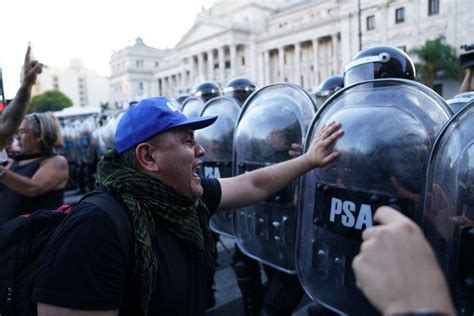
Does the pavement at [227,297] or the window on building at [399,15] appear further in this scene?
the window on building at [399,15]

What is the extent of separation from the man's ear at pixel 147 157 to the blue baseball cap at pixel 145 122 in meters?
0.03

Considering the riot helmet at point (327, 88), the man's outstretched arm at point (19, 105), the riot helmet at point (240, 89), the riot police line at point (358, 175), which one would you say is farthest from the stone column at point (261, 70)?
the riot police line at point (358, 175)

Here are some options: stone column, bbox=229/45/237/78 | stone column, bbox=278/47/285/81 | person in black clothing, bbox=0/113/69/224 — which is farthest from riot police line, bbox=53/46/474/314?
stone column, bbox=229/45/237/78

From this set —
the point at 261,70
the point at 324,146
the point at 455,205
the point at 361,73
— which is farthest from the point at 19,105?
the point at 261,70

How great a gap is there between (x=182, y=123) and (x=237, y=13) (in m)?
58.9

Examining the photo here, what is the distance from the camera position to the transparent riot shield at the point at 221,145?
10.4 ft

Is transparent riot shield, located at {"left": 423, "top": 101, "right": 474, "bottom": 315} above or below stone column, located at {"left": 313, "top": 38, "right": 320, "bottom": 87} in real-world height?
below

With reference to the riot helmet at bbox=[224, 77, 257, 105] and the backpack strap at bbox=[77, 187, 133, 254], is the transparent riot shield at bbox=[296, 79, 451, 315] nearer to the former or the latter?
the backpack strap at bbox=[77, 187, 133, 254]

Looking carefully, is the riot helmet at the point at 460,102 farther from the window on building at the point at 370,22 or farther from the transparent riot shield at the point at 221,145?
the window on building at the point at 370,22

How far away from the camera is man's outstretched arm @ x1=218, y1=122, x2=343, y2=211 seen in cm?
178

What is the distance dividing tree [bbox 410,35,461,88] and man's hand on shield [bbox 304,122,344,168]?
84.7 feet

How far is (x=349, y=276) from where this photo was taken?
5.41ft

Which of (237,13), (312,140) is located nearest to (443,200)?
(312,140)

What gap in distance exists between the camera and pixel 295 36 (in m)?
47.5
